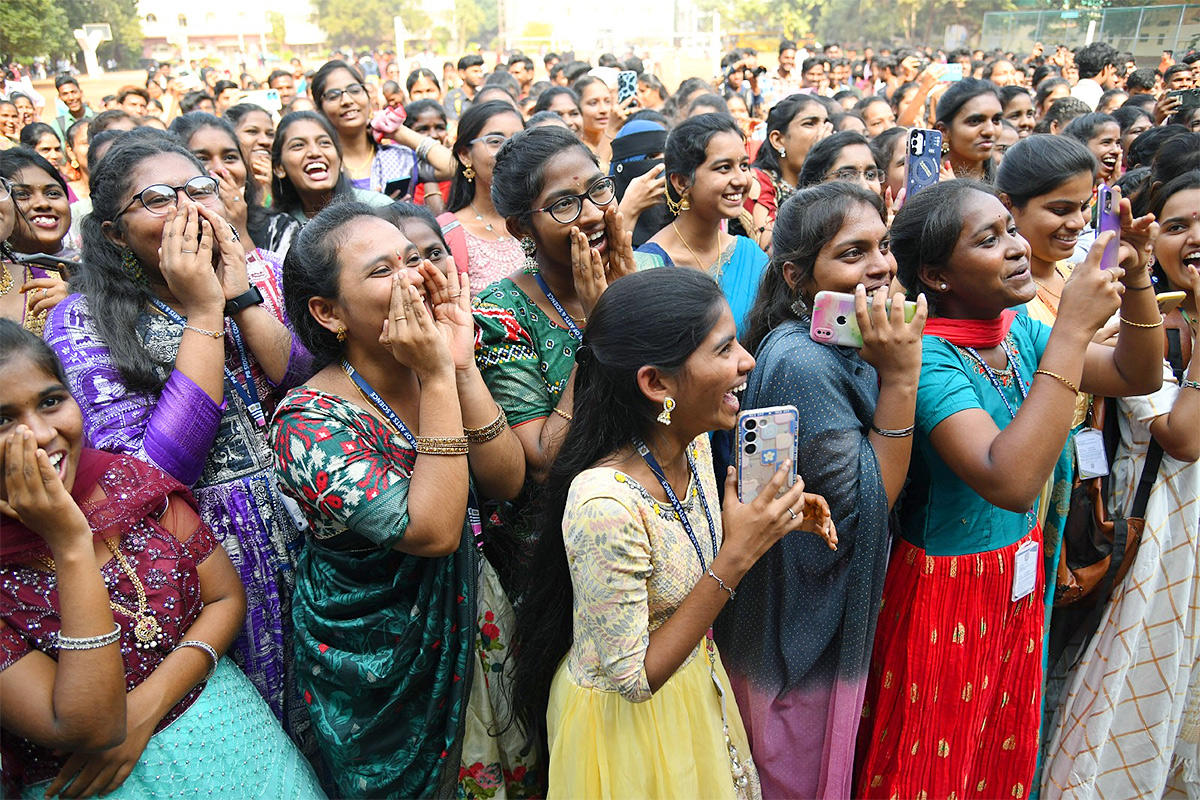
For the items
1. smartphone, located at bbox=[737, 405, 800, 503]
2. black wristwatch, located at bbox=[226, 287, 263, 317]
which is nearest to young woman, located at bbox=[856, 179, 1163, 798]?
smartphone, located at bbox=[737, 405, 800, 503]

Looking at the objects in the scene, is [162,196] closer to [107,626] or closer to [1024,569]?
[107,626]

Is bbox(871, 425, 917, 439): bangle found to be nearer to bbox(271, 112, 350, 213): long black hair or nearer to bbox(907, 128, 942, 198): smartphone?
bbox(907, 128, 942, 198): smartphone

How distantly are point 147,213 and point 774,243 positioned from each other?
1678 millimetres

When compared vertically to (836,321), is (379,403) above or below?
below

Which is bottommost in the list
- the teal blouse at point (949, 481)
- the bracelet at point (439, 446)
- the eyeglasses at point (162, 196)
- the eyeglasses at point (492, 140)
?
the teal blouse at point (949, 481)

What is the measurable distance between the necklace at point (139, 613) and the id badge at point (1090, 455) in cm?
251

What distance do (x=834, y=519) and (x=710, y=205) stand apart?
1697mm

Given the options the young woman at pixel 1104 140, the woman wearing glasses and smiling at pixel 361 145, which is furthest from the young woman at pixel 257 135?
the young woman at pixel 1104 140

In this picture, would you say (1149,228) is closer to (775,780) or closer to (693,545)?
(693,545)

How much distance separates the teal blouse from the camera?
199 centimetres

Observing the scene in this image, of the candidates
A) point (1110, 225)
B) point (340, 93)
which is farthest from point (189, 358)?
point (340, 93)

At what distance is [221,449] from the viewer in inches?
83.4

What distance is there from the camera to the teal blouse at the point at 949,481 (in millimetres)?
1985

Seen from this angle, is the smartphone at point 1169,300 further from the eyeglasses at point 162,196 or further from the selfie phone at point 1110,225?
the eyeglasses at point 162,196
